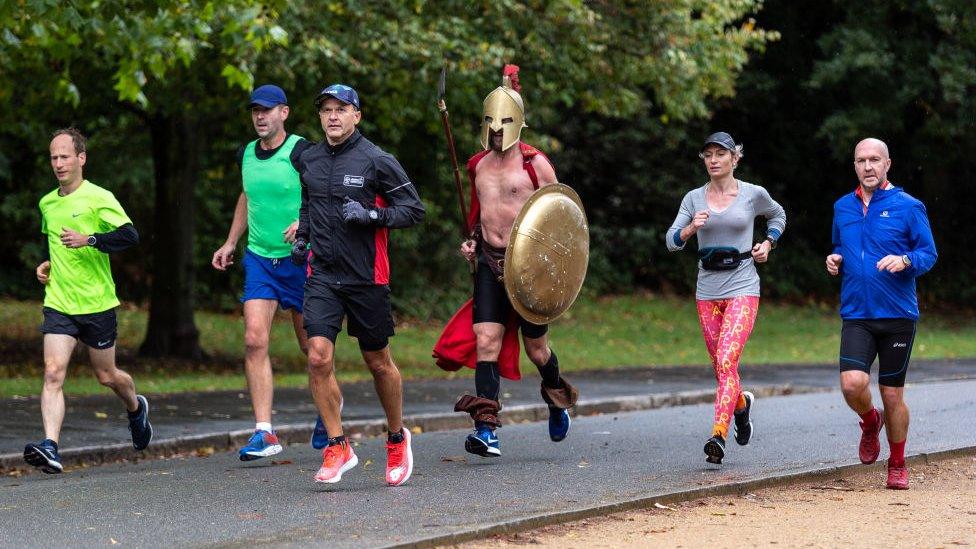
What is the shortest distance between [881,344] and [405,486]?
2679mm

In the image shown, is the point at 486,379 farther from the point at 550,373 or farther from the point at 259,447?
the point at 259,447

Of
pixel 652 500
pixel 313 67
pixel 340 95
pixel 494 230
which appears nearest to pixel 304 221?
pixel 340 95

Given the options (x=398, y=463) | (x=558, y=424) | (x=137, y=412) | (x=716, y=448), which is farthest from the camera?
(x=558, y=424)

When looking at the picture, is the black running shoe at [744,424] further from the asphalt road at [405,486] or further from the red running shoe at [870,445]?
the red running shoe at [870,445]

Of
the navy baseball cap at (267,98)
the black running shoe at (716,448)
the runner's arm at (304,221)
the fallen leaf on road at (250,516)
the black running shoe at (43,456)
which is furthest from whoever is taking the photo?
the navy baseball cap at (267,98)

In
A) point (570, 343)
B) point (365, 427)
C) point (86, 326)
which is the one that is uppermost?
point (86, 326)

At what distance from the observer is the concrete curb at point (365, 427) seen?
9383mm

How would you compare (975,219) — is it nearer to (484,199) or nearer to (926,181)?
(926,181)

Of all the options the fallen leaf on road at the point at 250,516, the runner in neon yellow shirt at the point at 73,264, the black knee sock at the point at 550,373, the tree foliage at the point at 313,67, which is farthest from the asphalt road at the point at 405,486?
the tree foliage at the point at 313,67

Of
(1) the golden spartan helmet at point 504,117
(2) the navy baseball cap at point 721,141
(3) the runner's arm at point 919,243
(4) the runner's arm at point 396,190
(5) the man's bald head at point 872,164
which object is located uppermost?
(1) the golden spartan helmet at point 504,117

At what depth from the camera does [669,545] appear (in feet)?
20.3

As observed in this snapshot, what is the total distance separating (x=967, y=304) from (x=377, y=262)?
2526 centimetres

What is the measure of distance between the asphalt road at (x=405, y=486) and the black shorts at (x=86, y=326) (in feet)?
2.60

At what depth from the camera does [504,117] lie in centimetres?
855
